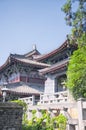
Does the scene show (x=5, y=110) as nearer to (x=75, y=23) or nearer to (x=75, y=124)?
(x=75, y=124)

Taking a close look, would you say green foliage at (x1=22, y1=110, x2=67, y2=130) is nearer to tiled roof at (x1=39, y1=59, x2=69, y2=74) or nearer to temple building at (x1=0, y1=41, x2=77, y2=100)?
tiled roof at (x1=39, y1=59, x2=69, y2=74)

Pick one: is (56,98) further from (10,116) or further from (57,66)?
(10,116)

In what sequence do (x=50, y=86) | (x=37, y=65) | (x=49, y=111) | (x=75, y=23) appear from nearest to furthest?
(x=75, y=23) < (x=49, y=111) < (x=50, y=86) < (x=37, y=65)

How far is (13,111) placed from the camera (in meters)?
11.2

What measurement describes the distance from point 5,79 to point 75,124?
69.5ft

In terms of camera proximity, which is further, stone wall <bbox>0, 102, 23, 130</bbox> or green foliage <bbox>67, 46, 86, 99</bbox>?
green foliage <bbox>67, 46, 86, 99</bbox>

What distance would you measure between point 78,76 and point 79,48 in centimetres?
189

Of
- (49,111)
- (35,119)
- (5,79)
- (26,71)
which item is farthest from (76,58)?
(5,79)

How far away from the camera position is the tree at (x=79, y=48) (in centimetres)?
1305

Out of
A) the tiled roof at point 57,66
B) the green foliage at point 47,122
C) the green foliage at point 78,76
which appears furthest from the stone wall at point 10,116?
the tiled roof at point 57,66

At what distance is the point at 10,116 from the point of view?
11.0m

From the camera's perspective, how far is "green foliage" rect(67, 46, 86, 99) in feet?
49.5

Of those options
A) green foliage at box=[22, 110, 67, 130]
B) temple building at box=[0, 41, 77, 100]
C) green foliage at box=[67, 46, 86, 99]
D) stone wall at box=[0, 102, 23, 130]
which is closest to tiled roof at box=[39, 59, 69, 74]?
temple building at box=[0, 41, 77, 100]

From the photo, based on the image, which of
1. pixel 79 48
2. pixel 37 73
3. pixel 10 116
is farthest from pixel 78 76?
pixel 37 73
